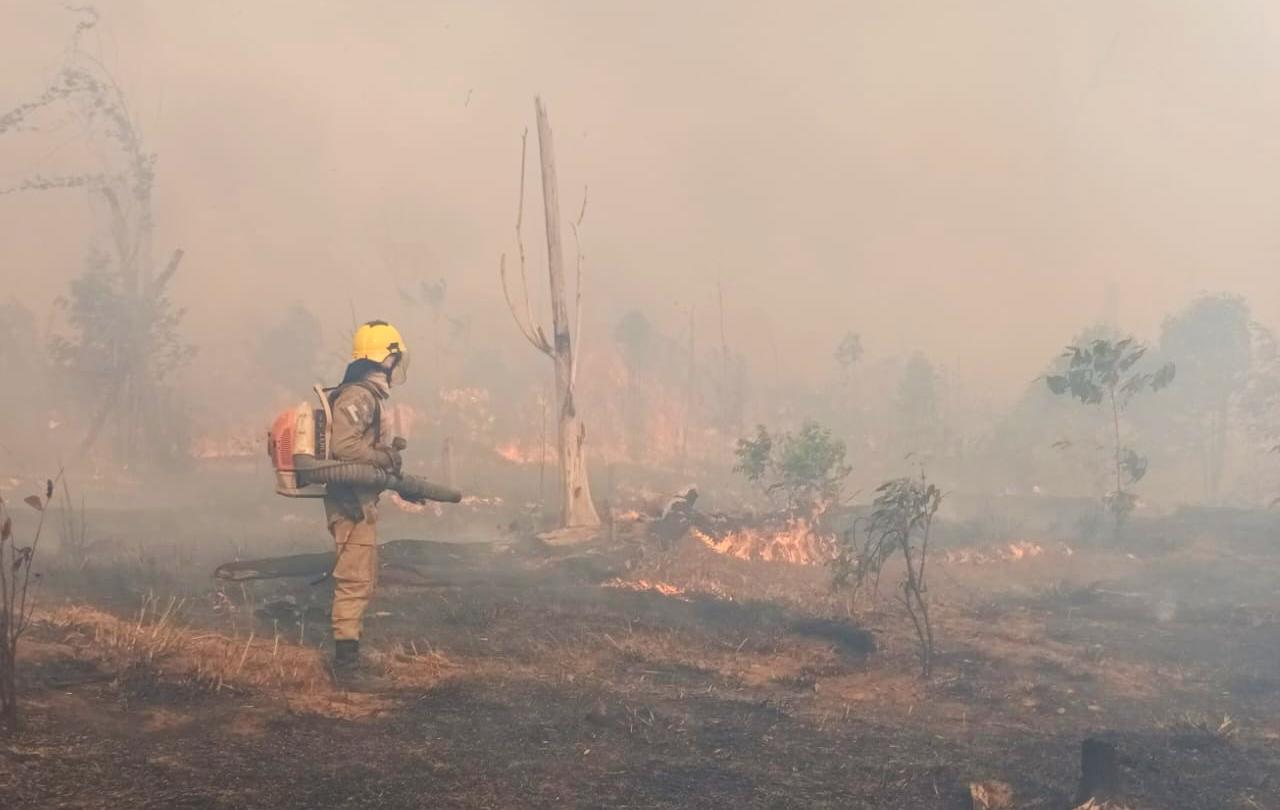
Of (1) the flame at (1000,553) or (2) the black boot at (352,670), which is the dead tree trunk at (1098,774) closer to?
(2) the black boot at (352,670)

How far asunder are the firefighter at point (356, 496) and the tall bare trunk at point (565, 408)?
9095 millimetres

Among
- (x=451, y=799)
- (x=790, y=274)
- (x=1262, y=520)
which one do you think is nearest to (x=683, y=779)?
(x=451, y=799)

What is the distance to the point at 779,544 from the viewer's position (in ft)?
54.9

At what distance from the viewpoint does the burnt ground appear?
4.58 meters

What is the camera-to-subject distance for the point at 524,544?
15.1 m

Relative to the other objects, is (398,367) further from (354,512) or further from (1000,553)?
(1000,553)

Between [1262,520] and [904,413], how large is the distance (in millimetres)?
19960

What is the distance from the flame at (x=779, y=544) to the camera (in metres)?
16.0

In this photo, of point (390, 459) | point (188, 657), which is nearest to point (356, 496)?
point (390, 459)

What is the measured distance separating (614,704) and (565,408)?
10484 mm

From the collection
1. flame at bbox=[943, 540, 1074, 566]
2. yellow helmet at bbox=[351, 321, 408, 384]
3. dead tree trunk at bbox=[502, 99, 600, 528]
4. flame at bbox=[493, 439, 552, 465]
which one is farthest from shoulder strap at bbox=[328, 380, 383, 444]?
flame at bbox=[493, 439, 552, 465]

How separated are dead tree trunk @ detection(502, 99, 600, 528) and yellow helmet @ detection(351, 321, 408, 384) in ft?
26.8

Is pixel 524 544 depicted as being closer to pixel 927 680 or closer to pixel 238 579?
pixel 238 579

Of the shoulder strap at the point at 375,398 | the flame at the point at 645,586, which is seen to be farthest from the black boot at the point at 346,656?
the flame at the point at 645,586
